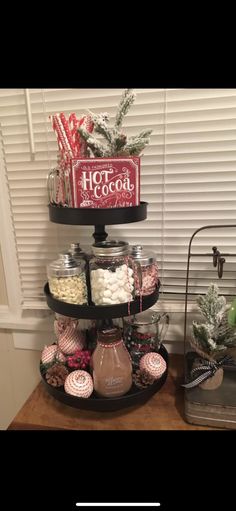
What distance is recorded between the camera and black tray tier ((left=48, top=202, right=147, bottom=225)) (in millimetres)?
629

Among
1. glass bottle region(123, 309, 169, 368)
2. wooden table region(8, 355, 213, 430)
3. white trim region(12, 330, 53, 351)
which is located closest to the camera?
wooden table region(8, 355, 213, 430)

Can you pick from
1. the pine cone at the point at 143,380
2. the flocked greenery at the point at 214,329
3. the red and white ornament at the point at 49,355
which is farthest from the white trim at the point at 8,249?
the flocked greenery at the point at 214,329

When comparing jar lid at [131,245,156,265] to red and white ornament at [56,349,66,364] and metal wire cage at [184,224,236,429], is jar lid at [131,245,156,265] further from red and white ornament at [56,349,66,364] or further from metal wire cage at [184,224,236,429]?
red and white ornament at [56,349,66,364]

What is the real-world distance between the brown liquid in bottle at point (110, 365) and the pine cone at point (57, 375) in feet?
0.33

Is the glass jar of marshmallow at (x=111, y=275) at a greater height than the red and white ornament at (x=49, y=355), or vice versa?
the glass jar of marshmallow at (x=111, y=275)

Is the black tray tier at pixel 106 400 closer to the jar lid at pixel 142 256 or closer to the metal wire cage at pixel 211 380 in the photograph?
the metal wire cage at pixel 211 380

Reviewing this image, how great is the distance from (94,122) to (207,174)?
38 cm

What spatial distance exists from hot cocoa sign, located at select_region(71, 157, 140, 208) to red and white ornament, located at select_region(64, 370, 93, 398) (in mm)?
420

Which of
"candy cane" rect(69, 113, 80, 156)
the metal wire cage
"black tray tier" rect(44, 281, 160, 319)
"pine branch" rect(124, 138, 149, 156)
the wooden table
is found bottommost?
the wooden table

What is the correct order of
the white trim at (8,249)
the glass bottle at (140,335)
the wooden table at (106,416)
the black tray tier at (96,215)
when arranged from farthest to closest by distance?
1. the white trim at (8,249)
2. the glass bottle at (140,335)
3. the wooden table at (106,416)
4. the black tray tier at (96,215)

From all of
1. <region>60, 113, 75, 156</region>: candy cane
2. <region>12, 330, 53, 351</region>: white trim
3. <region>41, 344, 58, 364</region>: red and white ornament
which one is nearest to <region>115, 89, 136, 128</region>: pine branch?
<region>60, 113, 75, 156</region>: candy cane

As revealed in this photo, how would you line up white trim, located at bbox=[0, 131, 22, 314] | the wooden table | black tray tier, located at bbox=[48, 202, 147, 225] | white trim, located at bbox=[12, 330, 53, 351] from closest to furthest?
black tray tier, located at bbox=[48, 202, 147, 225] < the wooden table < white trim, located at bbox=[0, 131, 22, 314] < white trim, located at bbox=[12, 330, 53, 351]

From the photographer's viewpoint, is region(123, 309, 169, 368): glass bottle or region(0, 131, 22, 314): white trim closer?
region(123, 309, 169, 368): glass bottle

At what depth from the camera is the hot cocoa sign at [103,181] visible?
631 mm
